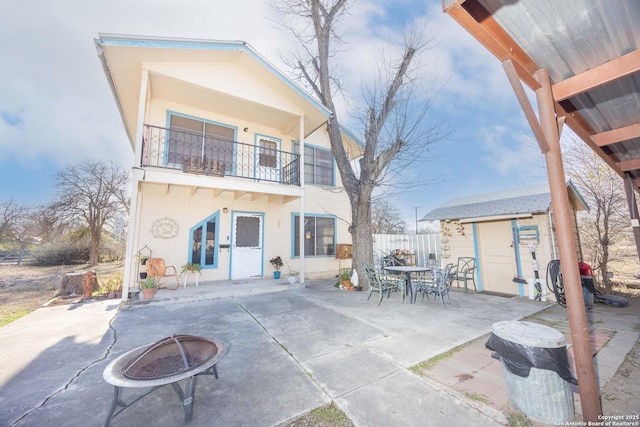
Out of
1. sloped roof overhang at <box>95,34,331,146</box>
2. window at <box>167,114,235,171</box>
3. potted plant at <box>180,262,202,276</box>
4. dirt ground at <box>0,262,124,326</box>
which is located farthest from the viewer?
window at <box>167,114,235,171</box>

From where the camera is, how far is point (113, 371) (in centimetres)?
180

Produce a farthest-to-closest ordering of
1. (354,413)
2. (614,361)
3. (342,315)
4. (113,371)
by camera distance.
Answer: (342,315) < (614,361) < (354,413) < (113,371)

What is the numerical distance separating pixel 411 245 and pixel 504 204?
4.55 meters

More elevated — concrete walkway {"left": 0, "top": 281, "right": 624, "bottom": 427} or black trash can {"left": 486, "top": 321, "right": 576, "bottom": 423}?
black trash can {"left": 486, "top": 321, "right": 576, "bottom": 423}

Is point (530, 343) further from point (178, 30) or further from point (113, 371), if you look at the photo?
point (178, 30)

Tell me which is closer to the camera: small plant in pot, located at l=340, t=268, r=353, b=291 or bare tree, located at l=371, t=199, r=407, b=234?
small plant in pot, located at l=340, t=268, r=353, b=291

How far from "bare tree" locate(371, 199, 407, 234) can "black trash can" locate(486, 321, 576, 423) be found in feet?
56.5

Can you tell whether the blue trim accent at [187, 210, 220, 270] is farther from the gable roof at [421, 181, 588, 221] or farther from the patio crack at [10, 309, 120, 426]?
the gable roof at [421, 181, 588, 221]

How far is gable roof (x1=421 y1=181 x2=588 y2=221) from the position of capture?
6102 millimetres

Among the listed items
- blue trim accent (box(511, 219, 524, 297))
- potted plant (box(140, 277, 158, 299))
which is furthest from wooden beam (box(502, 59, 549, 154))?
potted plant (box(140, 277, 158, 299))

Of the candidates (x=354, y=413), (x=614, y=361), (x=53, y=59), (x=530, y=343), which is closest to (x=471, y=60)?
(x=614, y=361)

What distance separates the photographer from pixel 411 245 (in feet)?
35.8

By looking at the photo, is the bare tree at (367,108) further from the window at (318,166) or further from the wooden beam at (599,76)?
the wooden beam at (599,76)

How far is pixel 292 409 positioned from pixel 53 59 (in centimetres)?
2110
